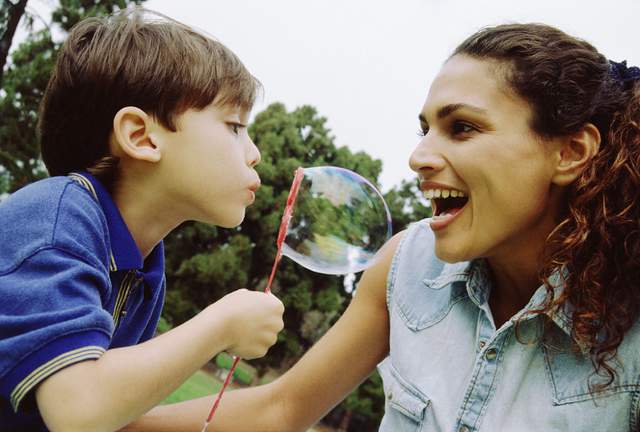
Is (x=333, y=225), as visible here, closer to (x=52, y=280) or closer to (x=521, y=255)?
(x=521, y=255)

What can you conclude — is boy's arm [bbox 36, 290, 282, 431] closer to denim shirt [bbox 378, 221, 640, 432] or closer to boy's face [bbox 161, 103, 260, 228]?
boy's face [bbox 161, 103, 260, 228]

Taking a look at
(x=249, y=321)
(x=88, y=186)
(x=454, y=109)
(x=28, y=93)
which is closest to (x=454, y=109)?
(x=454, y=109)

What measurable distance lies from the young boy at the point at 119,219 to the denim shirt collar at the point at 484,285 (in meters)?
0.72

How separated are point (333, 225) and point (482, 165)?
2.79ft

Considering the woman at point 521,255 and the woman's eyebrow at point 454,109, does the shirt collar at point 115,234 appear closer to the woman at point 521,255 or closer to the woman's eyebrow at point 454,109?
the woman at point 521,255

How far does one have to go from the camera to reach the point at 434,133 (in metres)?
2.09

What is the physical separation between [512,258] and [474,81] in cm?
67

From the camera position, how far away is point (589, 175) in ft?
6.46

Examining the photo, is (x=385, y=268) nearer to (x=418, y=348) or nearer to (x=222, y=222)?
(x=418, y=348)

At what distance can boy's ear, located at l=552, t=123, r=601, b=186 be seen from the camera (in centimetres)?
201

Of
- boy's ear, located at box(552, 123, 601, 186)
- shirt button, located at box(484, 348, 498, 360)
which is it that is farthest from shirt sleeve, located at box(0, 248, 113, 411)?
boy's ear, located at box(552, 123, 601, 186)

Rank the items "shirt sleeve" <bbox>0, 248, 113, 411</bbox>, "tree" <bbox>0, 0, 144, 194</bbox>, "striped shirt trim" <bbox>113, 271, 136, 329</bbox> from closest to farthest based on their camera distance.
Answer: "shirt sleeve" <bbox>0, 248, 113, 411</bbox> → "striped shirt trim" <bbox>113, 271, 136, 329</bbox> → "tree" <bbox>0, 0, 144, 194</bbox>

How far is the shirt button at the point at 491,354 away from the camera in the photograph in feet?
6.37

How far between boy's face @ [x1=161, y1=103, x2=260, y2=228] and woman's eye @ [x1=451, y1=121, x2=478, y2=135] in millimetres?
757
